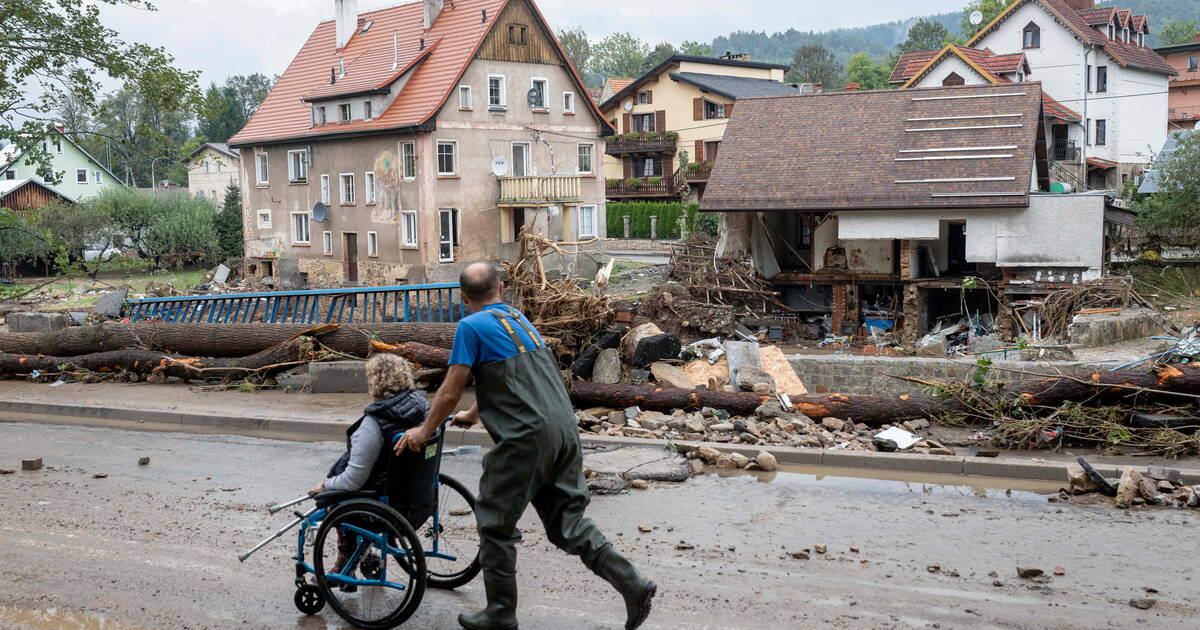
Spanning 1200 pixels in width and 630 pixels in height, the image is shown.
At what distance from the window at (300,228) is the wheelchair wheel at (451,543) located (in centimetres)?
3924

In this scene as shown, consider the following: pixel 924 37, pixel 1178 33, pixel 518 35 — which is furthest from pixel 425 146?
pixel 1178 33

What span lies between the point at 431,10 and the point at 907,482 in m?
36.9

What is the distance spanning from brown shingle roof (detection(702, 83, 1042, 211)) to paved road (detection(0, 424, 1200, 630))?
822 inches

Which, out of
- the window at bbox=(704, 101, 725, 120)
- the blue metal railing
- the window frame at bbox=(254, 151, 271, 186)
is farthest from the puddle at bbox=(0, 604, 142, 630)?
the window at bbox=(704, 101, 725, 120)

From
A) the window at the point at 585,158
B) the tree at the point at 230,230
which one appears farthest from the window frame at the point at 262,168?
the window at the point at 585,158

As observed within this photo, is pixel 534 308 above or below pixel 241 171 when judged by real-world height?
below

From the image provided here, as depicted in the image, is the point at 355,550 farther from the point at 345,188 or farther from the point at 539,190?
the point at 345,188

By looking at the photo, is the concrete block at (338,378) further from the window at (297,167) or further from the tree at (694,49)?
the tree at (694,49)

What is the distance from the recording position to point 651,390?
1238 centimetres

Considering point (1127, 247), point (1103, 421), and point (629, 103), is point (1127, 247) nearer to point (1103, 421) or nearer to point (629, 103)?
point (1103, 421)

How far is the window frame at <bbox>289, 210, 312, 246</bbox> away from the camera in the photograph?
44.4 m

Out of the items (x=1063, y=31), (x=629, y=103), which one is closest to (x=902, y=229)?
(x=1063, y=31)

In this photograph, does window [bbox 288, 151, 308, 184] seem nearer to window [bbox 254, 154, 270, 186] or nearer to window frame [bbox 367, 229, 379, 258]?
window [bbox 254, 154, 270, 186]

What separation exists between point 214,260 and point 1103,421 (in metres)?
50.8
